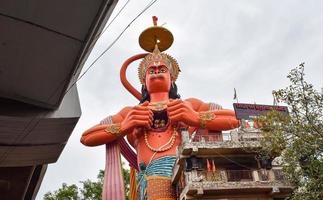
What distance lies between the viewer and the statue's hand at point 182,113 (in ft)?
56.9

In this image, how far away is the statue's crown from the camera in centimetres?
1953

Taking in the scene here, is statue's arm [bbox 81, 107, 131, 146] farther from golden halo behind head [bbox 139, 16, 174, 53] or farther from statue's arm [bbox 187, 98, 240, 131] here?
golden halo behind head [bbox 139, 16, 174, 53]

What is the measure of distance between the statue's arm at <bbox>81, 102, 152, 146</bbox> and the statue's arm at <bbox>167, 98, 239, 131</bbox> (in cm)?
118

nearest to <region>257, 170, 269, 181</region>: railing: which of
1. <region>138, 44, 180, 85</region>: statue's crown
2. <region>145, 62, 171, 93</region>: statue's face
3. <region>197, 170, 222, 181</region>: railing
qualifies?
<region>197, 170, 222, 181</region>: railing

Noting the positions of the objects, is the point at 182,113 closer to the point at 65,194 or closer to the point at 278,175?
the point at 278,175

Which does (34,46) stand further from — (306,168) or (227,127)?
(227,127)

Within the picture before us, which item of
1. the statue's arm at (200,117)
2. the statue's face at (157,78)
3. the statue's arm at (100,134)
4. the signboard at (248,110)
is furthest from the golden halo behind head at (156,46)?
the signboard at (248,110)

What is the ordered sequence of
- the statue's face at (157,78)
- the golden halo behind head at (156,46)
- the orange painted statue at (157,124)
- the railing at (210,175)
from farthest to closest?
1. the golden halo behind head at (156,46)
2. the statue's face at (157,78)
3. the orange painted statue at (157,124)
4. the railing at (210,175)

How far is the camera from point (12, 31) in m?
4.75

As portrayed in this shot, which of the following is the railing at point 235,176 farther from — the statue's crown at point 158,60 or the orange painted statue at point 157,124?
the statue's crown at point 158,60

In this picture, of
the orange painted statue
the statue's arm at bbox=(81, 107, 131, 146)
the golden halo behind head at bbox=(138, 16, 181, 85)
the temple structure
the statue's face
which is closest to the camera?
the temple structure

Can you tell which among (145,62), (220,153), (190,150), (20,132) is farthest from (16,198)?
(145,62)

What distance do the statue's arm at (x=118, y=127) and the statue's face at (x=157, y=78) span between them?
3.64ft

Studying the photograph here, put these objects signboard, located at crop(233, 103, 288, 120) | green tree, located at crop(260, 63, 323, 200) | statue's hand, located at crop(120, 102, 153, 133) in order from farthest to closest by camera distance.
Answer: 1. statue's hand, located at crop(120, 102, 153, 133)
2. signboard, located at crop(233, 103, 288, 120)
3. green tree, located at crop(260, 63, 323, 200)
